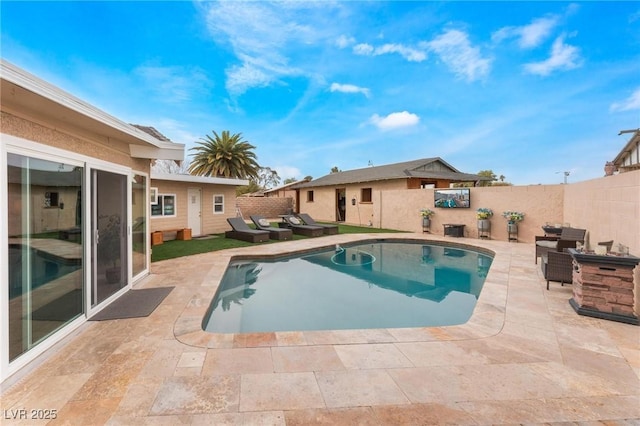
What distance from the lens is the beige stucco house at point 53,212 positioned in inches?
112

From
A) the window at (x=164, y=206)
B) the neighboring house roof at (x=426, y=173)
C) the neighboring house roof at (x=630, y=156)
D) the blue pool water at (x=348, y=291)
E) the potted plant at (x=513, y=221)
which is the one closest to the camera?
the blue pool water at (x=348, y=291)

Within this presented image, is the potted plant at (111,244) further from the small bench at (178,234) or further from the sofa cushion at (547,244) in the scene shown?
the sofa cushion at (547,244)

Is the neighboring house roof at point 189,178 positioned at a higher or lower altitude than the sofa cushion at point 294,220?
higher

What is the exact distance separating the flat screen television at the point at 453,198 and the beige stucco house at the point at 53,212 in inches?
511

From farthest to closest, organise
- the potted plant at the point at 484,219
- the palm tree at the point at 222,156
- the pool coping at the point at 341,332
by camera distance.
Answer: the palm tree at the point at 222,156
the potted plant at the point at 484,219
the pool coping at the point at 341,332

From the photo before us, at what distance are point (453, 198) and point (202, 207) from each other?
12205 mm

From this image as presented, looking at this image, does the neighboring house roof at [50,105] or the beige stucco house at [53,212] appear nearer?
the neighboring house roof at [50,105]

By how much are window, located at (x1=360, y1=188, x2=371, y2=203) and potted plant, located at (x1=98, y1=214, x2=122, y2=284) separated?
15.7 m

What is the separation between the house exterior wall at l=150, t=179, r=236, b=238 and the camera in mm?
12367

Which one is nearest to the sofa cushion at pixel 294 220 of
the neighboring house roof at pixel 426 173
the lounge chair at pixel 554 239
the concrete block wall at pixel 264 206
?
the neighboring house roof at pixel 426 173

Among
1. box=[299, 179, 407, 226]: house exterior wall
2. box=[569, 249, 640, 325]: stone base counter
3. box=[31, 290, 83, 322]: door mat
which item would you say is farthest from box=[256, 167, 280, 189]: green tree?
box=[569, 249, 640, 325]: stone base counter

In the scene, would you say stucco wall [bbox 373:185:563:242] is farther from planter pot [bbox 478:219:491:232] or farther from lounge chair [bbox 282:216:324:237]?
lounge chair [bbox 282:216:324:237]

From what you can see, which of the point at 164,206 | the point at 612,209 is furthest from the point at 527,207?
the point at 164,206

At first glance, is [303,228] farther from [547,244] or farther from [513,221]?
[547,244]
